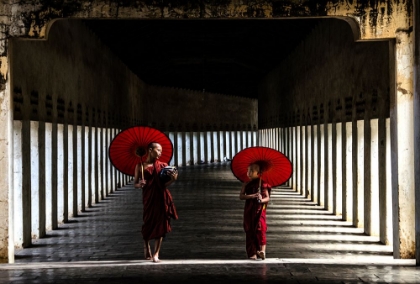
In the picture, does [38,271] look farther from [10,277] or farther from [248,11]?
[248,11]

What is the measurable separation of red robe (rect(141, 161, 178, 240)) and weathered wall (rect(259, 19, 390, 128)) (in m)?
5.11

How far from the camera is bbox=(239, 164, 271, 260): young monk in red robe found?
473 inches

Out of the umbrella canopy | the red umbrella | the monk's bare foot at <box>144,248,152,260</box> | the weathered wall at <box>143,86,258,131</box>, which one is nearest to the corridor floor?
the monk's bare foot at <box>144,248,152,260</box>

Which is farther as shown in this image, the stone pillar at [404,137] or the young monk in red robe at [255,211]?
the young monk in red robe at [255,211]

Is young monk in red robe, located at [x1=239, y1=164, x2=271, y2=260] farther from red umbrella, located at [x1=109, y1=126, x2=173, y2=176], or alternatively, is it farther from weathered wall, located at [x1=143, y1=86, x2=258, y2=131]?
weathered wall, located at [x1=143, y1=86, x2=258, y2=131]

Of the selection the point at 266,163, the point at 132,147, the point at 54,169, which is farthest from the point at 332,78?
the point at 132,147

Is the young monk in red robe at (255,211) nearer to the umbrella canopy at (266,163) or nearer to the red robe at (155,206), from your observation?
the umbrella canopy at (266,163)

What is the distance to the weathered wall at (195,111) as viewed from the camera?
44000 millimetres

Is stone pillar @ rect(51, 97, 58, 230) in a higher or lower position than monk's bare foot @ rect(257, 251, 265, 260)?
higher

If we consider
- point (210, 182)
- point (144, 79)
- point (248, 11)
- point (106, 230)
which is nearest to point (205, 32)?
point (210, 182)

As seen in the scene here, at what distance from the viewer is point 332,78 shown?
2058cm

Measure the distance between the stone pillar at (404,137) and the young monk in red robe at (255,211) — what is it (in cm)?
203

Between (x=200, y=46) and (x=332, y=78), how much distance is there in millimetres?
14067

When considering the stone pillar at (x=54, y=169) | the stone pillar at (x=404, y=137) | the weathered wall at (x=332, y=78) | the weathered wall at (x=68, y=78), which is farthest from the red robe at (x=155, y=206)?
the stone pillar at (x=54, y=169)
